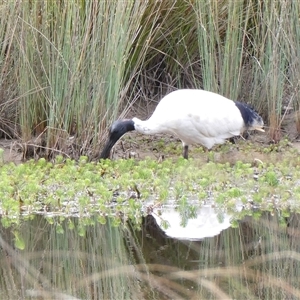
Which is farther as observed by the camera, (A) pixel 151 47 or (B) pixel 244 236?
(A) pixel 151 47

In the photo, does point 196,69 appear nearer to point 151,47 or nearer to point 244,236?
point 151,47

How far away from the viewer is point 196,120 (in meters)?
7.73

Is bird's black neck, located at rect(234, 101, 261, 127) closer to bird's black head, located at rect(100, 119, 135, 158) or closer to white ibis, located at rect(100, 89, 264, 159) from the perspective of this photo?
white ibis, located at rect(100, 89, 264, 159)

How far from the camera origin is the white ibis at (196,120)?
7676 mm

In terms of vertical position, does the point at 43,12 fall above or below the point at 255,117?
above

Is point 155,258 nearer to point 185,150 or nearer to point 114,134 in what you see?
point 114,134

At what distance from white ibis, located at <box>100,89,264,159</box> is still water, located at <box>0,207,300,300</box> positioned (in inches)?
67.2

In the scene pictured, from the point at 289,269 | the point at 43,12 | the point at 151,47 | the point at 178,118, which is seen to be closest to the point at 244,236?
the point at 289,269

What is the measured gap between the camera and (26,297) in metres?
4.36

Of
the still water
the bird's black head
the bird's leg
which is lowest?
the bird's leg

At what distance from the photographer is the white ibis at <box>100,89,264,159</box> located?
7676 mm

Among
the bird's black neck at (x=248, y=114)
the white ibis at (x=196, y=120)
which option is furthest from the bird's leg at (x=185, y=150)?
the bird's black neck at (x=248, y=114)

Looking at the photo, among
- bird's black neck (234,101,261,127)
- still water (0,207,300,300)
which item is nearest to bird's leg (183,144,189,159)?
bird's black neck (234,101,261,127)

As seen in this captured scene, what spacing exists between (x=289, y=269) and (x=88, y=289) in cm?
107
